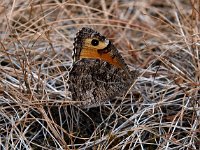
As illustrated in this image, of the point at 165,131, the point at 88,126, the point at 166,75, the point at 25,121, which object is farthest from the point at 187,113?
the point at 25,121

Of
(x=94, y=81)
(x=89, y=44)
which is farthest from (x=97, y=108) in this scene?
(x=89, y=44)

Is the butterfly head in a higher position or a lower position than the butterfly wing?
higher

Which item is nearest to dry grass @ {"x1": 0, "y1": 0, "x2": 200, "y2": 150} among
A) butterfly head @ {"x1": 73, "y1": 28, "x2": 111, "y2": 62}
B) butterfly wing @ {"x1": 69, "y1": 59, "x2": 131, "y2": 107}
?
butterfly wing @ {"x1": 69, "y1": 59, "x2": 131, "y2": 107}

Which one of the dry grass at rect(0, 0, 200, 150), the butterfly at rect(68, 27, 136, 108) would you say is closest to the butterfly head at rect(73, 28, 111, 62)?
the butterfly at rect(68, 27, 136, 108)

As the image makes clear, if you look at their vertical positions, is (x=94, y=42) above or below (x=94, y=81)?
above

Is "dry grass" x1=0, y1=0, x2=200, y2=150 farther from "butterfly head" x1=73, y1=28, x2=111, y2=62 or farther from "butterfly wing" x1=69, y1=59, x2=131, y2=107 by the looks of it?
"butterfly head" x1=73, y1=28, x2=111, y2=62

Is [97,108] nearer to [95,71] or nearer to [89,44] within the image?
[95,71]

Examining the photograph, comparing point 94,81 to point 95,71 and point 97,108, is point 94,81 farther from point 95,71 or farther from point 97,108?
point 97,108

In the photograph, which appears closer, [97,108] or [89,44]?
[89,44]

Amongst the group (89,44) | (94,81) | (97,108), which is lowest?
(97,108)
